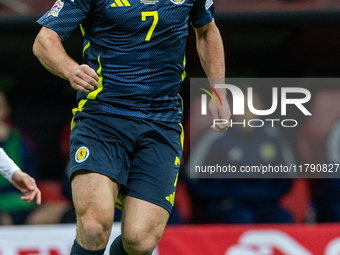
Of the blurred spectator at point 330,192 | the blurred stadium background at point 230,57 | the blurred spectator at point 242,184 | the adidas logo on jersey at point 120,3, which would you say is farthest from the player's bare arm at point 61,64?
the blurred spectator at point 330,192

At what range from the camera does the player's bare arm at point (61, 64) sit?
220cm

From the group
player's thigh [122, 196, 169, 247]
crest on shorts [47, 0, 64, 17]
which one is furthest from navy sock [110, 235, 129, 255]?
crest on shorts [47, 0, 64, 17]

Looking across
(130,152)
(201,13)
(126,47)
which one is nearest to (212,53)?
(201,13)

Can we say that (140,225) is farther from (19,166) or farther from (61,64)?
(19,166)

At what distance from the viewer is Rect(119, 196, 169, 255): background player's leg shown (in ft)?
8.26

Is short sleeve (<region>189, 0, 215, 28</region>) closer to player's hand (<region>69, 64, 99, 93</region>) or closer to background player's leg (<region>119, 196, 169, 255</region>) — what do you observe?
player's hand (<region>69, 64, 99, 93</region>)

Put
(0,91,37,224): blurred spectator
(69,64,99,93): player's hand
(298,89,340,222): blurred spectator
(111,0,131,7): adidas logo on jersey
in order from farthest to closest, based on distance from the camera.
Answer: (298,89,340,222): blurred spectator
(0,91,37,224): blurred spectator
(111,0,131,7): adidas logo on jersey
(69,64,99,93): player's hand

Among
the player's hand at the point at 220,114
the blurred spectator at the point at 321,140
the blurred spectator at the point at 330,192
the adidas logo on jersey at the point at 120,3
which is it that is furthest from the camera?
the blurred spectator at the point at 321,140

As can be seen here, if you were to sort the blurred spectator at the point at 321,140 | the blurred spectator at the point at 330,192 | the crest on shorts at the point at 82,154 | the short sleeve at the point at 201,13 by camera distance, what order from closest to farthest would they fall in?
the crest on shorts at the point at 82,154
the short sleeve at the point at 201,13
the blurred spectator at the point at 330,192
the blurred spectator at the point at 321,140

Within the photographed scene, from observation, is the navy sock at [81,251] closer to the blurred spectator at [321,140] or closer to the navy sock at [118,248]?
the navy sock at [118,248]

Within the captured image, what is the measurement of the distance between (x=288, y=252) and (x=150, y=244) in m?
1.52

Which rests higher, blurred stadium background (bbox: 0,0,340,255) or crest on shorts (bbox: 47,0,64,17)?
crest on shorts (bbox: 47,0,64,17)

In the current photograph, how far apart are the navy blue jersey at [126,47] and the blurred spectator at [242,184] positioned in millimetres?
1976

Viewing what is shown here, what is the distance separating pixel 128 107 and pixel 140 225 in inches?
23.6
